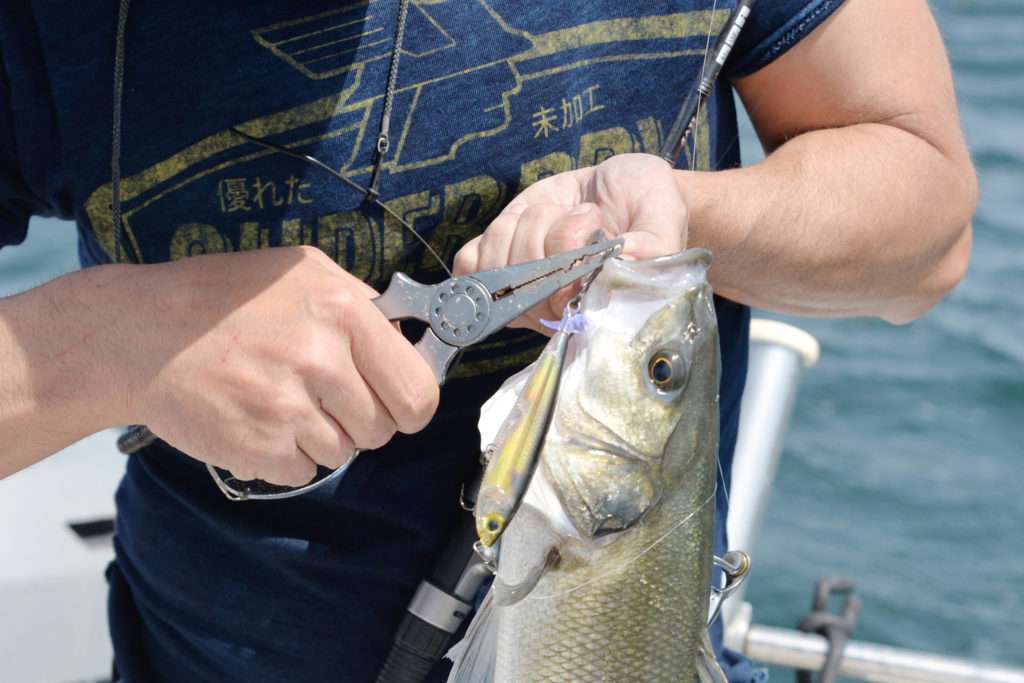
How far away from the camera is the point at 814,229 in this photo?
5.75 ft

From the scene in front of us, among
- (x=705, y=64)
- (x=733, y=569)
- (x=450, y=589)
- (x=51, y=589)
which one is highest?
(x=705, y=64)

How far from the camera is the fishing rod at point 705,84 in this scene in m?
1.60

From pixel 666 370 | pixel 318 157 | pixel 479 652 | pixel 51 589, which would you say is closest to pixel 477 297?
pixel 666 370

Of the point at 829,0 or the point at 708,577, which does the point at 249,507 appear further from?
the point at 829,0

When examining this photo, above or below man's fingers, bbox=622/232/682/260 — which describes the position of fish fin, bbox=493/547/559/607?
below

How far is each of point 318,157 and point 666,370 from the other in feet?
1.67

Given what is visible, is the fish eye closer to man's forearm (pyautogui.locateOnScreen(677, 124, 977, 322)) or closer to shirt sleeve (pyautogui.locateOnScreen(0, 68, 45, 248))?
man's forearm (pyautogui.locateOnScreen(677, 124, 977, 322))

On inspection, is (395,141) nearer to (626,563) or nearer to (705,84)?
(705,84)

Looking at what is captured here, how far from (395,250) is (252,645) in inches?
24.1

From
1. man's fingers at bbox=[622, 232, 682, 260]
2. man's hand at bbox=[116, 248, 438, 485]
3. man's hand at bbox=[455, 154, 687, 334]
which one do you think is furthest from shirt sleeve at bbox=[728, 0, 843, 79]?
man's hand at bbox=[116, 248, 438, 485]

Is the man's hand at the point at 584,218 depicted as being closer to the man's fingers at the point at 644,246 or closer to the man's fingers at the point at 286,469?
the man's fingers at the point at 644,246

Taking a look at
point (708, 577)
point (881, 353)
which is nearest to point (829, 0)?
point (708, 577)

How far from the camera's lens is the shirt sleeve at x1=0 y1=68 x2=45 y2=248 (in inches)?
54.5

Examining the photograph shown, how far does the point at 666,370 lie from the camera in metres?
1.28
